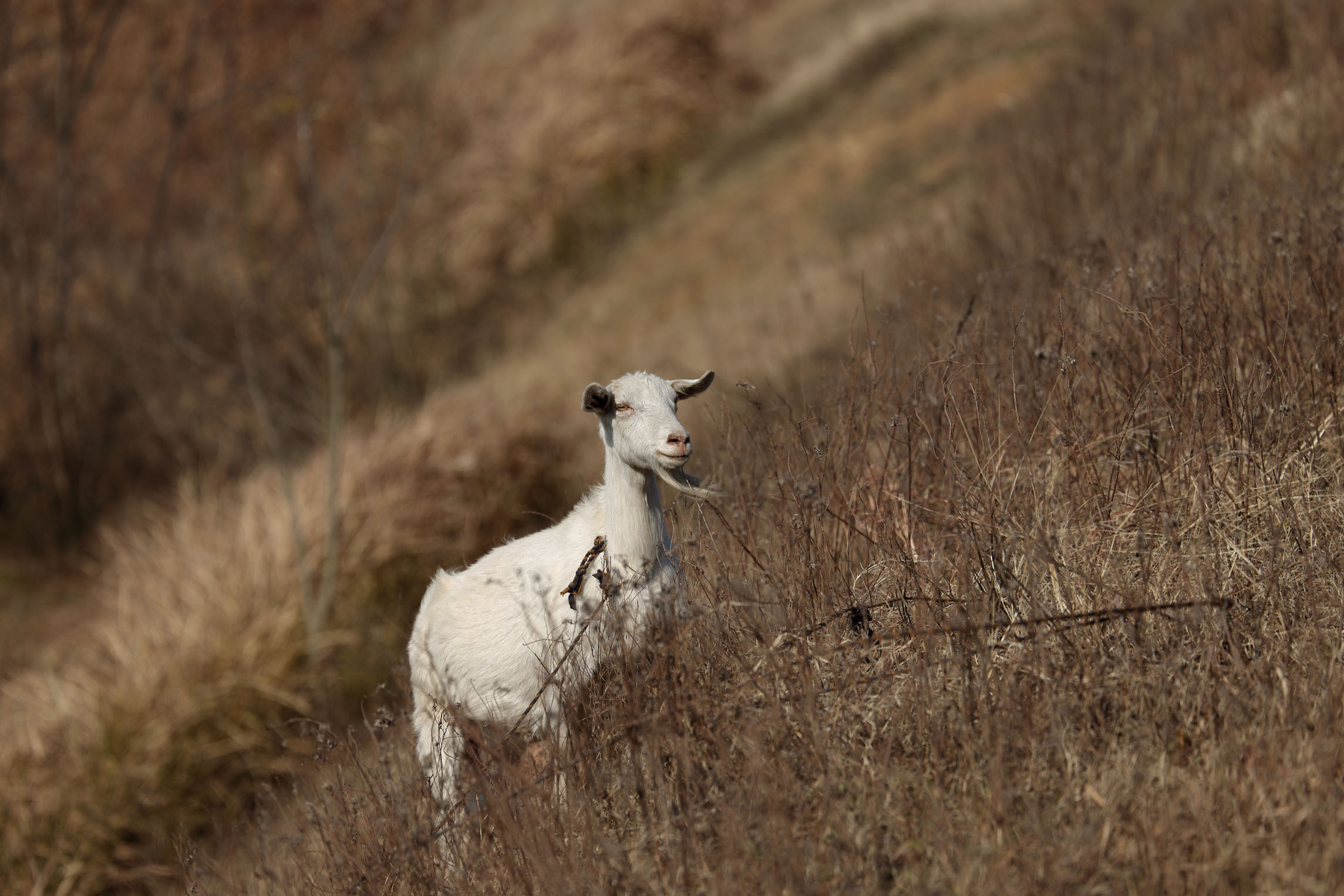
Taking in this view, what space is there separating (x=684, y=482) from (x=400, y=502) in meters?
6.08

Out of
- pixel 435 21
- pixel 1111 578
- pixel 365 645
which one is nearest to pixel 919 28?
pixel 435 21

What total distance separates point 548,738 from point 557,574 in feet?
1.99

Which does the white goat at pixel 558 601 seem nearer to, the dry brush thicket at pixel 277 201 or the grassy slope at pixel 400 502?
the grassy slope at pixel 400 502

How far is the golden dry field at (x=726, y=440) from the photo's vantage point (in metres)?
2.79

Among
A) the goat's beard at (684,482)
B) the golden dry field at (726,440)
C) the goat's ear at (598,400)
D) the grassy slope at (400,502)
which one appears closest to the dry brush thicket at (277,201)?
the golden dry field at (726,440)

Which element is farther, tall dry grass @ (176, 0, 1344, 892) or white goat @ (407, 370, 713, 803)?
white goat @ (407, 370, 713, 803)

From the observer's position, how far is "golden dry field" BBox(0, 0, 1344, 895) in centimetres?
279

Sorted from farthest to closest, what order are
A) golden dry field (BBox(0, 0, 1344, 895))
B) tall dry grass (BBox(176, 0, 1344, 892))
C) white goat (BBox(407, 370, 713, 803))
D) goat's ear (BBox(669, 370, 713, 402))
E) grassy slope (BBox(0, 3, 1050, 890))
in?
grassy slope (BBox(0, 3, 1050, 890))
goat's ear (BBox(669, 370, 713, 402))
white goat (BBox(407, 370, 713, 803))
golden dry field (BBox(0, 0, 1344, 895))
tall dry grass (BBox(176, 0, 1344, 892))

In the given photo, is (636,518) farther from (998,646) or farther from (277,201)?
(277,201)

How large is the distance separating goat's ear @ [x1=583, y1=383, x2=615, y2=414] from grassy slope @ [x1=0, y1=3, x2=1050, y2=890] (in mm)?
1136

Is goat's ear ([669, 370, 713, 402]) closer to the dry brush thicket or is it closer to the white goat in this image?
the white goat

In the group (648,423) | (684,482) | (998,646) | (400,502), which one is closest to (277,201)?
(400,502)

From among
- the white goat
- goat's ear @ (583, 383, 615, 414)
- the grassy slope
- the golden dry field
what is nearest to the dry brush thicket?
the golden dry field

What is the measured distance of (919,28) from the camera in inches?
688
